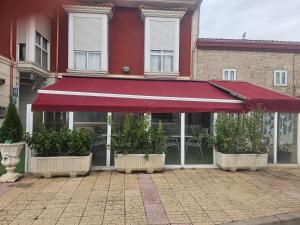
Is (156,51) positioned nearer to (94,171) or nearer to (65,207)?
(94,171)

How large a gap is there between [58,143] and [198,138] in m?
5.18

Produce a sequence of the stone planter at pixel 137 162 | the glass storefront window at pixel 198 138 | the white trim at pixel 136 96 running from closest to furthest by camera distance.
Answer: the stone planter at pixel 137 162, the white trim at pixel 136 96, the glass storefront window at pixel 198 138

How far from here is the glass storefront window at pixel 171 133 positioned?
1076cm

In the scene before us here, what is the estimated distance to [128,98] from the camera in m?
10.5

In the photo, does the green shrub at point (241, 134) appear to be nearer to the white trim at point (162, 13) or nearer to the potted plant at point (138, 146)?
the potted plant at point (138, 146)

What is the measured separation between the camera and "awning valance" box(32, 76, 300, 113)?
984 cm

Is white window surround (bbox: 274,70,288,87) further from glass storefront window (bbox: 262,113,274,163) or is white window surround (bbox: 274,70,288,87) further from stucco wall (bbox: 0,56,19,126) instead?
stucco wall (bbox: 0,56,19,126)

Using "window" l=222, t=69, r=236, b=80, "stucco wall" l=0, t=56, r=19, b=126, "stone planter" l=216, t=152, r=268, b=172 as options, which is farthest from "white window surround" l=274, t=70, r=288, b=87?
"stucco wall" l=0, t=56, r=19, b=126

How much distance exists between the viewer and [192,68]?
1797 centimetres

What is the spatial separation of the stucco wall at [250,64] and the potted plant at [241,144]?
949 cm

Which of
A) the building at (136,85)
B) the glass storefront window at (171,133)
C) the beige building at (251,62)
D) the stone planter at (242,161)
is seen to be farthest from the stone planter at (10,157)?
the beige building at (251,62)

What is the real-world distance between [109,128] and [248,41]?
45.5ft

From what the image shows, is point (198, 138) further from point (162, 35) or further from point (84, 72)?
point (84, 72)

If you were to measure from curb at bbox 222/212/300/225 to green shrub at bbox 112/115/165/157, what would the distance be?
4613 millimetres
